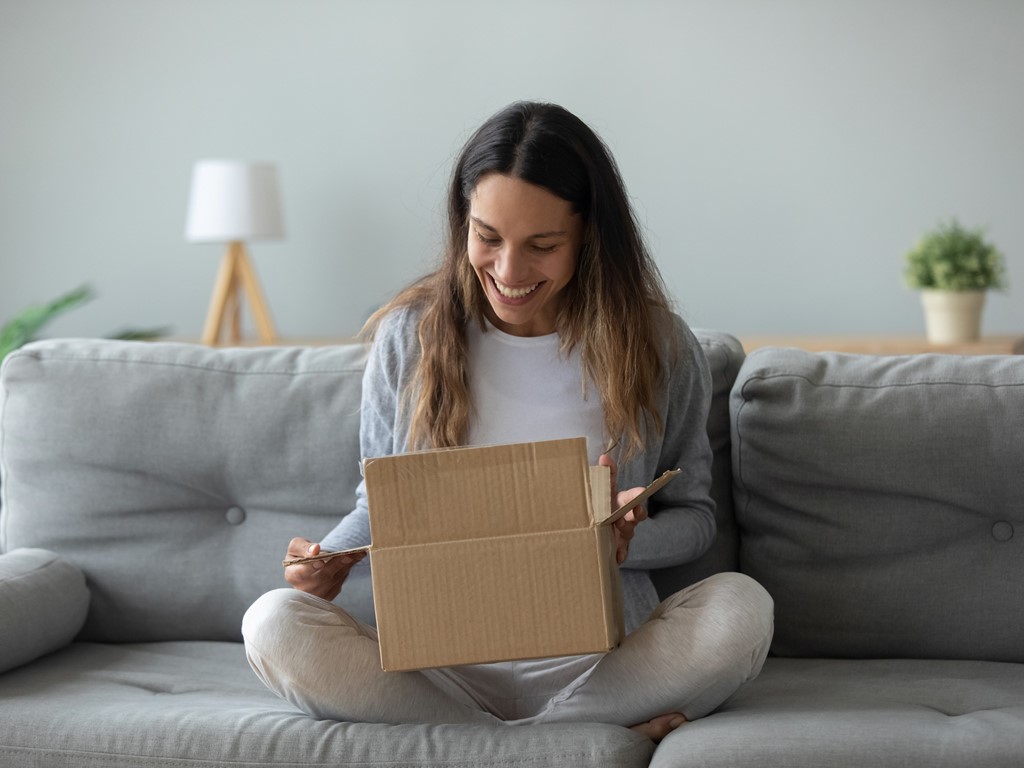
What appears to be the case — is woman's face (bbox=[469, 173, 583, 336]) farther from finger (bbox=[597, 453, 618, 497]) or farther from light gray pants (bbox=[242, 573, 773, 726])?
light gray pants (bbox=[242, 573, 773, 726])

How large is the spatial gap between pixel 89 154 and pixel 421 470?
3018 mm

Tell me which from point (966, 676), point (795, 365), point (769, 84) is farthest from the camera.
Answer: point (769, 84)

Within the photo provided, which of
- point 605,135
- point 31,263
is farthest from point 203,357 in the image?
point 31,263

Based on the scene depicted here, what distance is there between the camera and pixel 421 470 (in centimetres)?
121

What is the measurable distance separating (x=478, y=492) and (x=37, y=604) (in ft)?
2.64

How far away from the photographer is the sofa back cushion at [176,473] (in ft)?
5.93

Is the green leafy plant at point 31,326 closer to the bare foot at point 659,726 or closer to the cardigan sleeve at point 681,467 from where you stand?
the cardigan sleeve at point 681,467

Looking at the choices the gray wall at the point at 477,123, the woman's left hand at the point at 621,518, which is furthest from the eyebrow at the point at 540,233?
the gray wall at the point at 477,123

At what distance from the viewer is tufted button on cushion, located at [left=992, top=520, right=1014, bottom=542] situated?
5.40 feet

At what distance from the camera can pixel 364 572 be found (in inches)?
68.1

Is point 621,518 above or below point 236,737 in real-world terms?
above

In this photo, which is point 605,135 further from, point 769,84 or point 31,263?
point 31,263

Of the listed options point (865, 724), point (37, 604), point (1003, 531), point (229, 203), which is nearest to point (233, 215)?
point (229, 203)

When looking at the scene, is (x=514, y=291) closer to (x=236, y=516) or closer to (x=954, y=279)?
(x=236, y=516)
